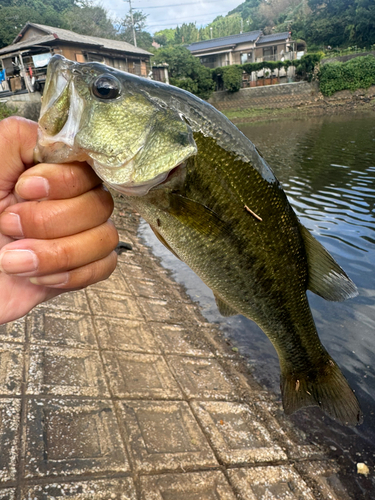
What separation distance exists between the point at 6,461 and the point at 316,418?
317 cm

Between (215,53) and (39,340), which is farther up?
(215,53)

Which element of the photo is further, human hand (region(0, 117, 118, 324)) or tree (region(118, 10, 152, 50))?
tree (region(118, 10, 152, 50))

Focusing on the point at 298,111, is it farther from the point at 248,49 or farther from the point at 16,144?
the point at 16,144

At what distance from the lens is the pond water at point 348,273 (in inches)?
160

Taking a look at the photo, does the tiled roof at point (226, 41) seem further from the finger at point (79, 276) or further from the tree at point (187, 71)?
the finger at point (79, 276)

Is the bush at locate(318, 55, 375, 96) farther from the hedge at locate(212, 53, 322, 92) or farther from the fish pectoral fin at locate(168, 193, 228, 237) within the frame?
the fish pectoral fin at locate(168, 193, 228, 237)

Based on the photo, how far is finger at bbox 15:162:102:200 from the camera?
4.61ft

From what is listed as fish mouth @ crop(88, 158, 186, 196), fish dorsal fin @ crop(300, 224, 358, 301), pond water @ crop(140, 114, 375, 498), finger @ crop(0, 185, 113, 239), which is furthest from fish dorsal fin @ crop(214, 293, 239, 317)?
pond water @ crop(140, 114, 375, 498)

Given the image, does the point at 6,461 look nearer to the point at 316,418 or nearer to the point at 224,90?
the point at 316,418

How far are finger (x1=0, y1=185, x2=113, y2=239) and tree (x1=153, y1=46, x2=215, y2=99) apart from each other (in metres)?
40.4

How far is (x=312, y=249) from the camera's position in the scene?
213 cm

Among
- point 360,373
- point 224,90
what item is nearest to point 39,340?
point 360,373

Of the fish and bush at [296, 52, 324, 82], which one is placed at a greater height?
bush at [296, 52, 324, 82]

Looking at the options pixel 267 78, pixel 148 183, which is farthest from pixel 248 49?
pixel 148 183
